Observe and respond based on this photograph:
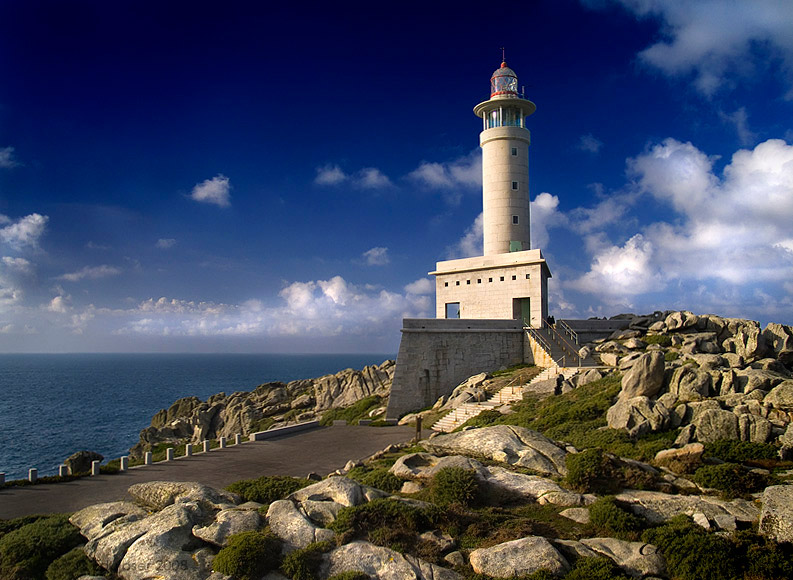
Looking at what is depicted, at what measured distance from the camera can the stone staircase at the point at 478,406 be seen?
86.7 ft

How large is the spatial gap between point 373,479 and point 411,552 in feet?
12.7

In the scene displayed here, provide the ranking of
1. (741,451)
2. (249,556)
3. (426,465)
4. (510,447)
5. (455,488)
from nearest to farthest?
(249,556) → (455,488) → (426,465) → (741,451) → (510,447)

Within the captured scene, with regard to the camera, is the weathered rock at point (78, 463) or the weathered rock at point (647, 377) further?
the weathered rock at point (78, 463)

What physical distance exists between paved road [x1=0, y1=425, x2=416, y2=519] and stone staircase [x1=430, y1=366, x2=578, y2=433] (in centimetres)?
179

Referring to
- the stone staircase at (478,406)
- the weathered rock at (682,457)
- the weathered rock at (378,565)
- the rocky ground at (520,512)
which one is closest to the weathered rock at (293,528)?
the rocky ground at (520,512)

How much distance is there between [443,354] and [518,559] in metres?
23.5

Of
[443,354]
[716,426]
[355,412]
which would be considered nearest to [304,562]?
[716,426]

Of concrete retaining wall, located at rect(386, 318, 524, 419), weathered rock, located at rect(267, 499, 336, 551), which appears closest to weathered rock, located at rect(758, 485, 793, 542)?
weathered rock, located at rect(267, 499, 336, 551)

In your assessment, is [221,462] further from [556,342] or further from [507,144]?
[507,144]

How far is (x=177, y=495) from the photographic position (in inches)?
487

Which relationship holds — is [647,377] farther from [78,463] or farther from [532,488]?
[78,463]

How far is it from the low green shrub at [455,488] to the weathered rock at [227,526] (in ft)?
12.9

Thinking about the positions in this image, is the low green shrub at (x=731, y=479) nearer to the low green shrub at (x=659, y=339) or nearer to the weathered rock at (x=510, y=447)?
the weathered rock at (x=510, y=447)

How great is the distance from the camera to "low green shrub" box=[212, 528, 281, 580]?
371 inches
